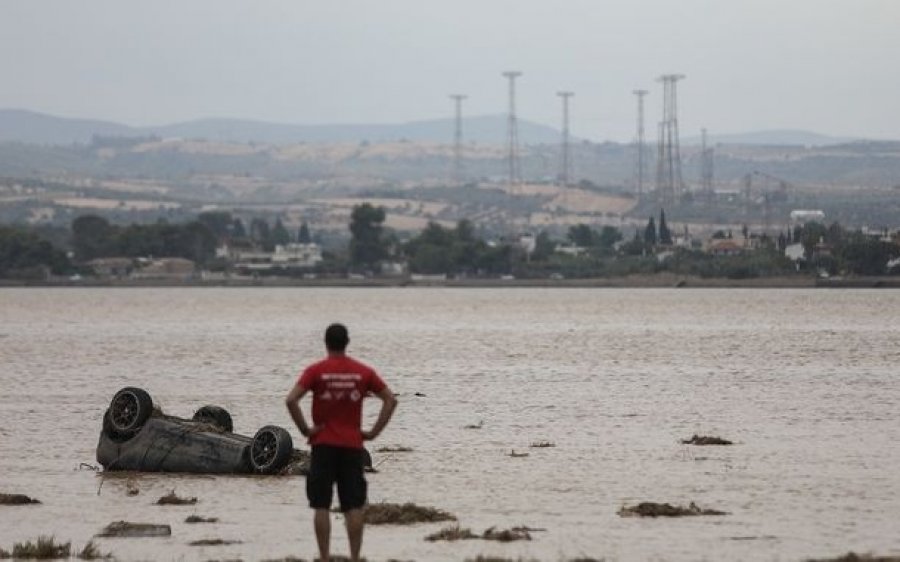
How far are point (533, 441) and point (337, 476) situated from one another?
718 inches

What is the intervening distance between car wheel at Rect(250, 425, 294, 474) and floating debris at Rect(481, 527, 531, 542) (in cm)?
699

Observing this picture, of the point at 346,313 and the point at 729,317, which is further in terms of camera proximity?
the point at 346,313

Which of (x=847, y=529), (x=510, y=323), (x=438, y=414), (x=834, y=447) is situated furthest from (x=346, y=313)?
(x=847, y=529)

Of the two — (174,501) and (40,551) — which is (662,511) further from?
(40,551)

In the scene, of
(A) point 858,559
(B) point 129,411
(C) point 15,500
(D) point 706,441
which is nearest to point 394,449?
(D) point 706,441

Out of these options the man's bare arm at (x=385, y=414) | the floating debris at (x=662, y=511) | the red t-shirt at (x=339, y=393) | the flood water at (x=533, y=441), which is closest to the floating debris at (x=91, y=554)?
the flood water at (x=533, y=441)

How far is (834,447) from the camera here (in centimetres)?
3522

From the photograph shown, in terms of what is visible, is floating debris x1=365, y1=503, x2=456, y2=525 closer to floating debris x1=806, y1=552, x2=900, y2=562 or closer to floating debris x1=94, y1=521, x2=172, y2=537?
floating debris x1=94, y1=521, x2=172, y2=537

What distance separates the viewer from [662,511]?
83.1 feet

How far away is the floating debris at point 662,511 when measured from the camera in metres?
25.2

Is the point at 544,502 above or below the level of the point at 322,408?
below

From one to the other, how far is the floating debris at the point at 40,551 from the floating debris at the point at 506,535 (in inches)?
176

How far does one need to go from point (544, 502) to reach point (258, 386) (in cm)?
2964

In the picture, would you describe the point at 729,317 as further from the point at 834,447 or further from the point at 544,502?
the point at 544,502
